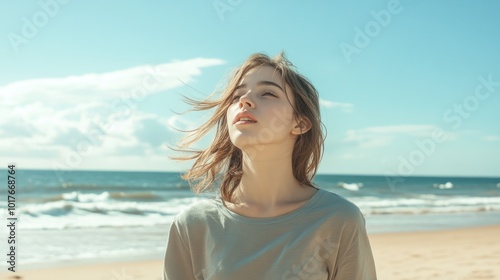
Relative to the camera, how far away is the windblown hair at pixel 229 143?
2.45 m

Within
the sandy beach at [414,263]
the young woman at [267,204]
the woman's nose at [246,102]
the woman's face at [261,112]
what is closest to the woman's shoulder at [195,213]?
the young woman at [267,204]

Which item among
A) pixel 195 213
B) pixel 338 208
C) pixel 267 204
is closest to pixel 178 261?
pixel 195 213

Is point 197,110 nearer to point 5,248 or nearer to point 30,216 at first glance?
point 5,248

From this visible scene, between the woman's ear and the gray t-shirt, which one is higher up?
the woman's ear

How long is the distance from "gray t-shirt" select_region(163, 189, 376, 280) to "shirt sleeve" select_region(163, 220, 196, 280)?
0.02 meters

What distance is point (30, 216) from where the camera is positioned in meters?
15.5

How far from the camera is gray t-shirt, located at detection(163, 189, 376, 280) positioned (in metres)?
2.17

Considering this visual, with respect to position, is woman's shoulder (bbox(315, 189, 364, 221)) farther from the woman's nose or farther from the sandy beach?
the sandy beach

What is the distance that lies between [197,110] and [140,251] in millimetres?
6657

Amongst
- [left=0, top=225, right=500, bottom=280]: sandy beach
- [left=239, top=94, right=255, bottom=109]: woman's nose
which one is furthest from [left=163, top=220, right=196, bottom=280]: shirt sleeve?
[left=0, top=225, right=500, bottom=280]: sandy beach

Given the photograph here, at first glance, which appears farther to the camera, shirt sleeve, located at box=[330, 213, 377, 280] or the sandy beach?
the sandy beach

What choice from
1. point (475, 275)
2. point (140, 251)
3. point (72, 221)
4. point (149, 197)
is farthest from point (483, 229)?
point (149, 197)

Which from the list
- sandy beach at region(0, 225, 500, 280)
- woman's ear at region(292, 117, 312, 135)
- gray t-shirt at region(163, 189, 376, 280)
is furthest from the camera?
sandy beach at region(0, 225, 500, 280)

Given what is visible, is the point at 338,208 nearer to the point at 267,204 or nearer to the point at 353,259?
the point at 353,259
